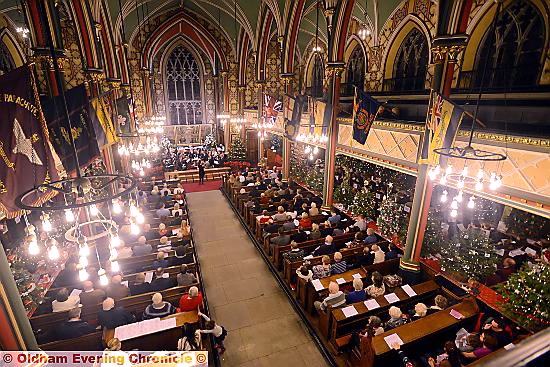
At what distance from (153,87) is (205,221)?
57.7 ft

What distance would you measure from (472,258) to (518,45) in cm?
774

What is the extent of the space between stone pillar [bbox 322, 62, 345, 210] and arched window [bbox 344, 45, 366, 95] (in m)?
6.50

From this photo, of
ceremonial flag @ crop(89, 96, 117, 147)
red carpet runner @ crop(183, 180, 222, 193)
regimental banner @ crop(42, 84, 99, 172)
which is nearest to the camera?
regimental banner @ crop(42, 84, 99, 172)

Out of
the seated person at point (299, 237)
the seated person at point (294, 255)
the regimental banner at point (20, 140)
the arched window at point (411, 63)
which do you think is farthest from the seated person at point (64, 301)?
the arched window at point (411, 63)

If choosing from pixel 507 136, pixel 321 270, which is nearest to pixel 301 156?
pixel 321 270

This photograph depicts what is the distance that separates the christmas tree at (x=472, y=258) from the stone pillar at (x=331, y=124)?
5.59m

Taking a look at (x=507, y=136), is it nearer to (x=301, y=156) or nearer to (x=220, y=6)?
(x=301, y=156)

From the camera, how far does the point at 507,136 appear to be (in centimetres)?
665

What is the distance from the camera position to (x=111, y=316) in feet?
21.1

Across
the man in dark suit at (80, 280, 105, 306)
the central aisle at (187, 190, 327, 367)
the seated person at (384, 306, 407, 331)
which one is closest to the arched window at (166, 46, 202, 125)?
the central aisle at (187, 190, 327, 367)

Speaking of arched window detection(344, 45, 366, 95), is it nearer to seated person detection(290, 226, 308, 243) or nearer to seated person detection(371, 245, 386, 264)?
seated person detection(290, 226, 308, 243)

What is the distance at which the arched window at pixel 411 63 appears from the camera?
46.2 feet

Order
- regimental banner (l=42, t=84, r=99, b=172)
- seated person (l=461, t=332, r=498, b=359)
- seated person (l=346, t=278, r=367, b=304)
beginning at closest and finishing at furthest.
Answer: seated person (l=461, t=332, r=498, b=359), seated person (l=346, t=278, r=367, b=304), regimental banner (l=42, t=84, r=99, b=172)

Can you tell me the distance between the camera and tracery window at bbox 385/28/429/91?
46.2 feet
